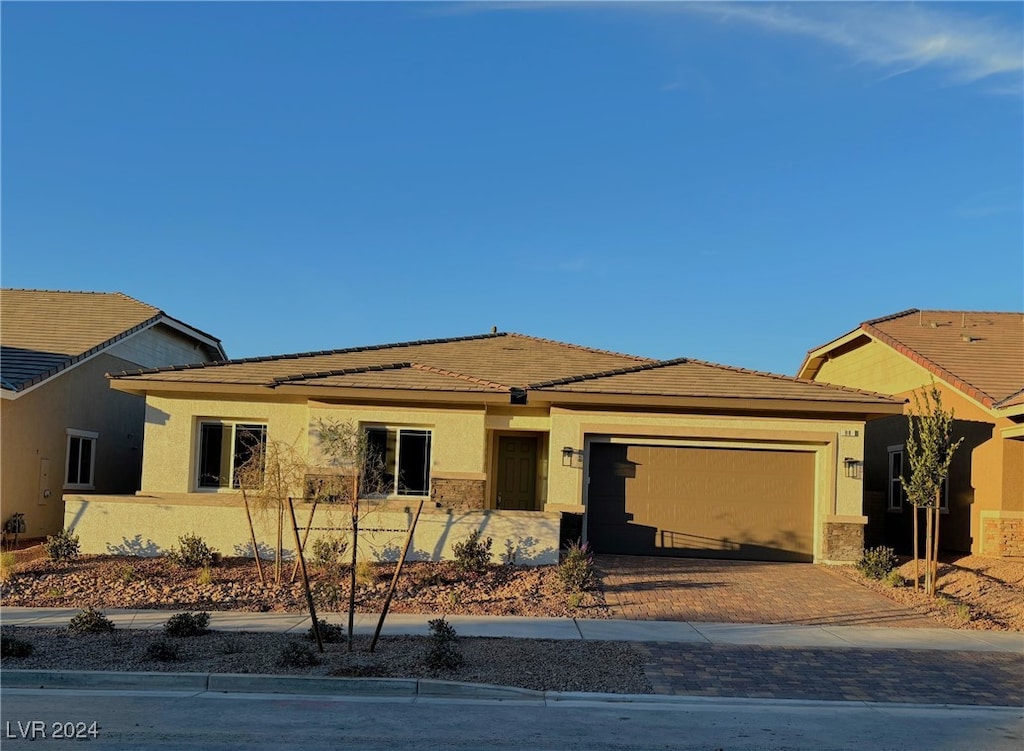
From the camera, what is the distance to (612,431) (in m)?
18.1

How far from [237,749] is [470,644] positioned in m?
4.24

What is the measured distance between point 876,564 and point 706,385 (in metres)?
4.71

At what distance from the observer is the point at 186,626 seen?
430 inches

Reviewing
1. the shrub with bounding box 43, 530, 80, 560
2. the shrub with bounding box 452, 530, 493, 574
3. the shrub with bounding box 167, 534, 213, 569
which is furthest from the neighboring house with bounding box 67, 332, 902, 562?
the shrub with bounding box 452, 530, 493, 574

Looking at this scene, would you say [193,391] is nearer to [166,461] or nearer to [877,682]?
[166,461]

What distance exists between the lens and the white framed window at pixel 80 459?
816 inches

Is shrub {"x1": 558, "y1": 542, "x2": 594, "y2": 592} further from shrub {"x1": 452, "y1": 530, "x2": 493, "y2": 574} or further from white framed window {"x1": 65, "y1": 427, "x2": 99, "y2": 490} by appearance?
white framed window {"x1": 65, "y1": 427, "x2": 99, "y2": 490}

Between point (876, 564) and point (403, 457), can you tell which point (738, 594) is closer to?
point (876, 564)

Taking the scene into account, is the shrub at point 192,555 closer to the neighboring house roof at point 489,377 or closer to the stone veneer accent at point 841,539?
the neighboring house roof at point 489,377

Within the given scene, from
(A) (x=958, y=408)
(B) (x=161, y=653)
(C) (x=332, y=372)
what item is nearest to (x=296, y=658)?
(B) (x=161, y=653)

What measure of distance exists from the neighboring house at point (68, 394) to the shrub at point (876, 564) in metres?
17.0

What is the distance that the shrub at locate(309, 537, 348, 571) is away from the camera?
14.9 metres

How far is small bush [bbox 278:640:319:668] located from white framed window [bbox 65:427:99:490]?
13.5m

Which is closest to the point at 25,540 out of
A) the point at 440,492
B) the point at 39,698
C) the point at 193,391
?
the point at 193,391
